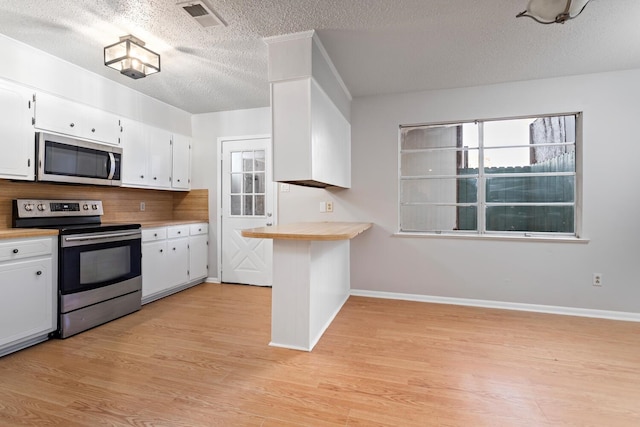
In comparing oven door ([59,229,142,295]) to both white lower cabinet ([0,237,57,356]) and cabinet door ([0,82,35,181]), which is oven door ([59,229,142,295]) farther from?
cabinet door ([0,82,35,181])

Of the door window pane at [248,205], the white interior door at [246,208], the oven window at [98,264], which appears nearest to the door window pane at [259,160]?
the white interior door at [246,208]

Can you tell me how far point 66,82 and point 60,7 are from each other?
101cm

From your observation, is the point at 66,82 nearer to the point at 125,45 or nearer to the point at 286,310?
the point at 125,45

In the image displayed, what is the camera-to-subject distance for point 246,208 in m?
4.28

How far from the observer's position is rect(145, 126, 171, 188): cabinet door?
378cm

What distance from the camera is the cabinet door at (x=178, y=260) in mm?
3725

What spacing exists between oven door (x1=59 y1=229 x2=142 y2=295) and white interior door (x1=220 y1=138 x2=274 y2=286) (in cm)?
129

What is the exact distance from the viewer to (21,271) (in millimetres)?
2289

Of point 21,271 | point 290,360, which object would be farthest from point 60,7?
point 290,360

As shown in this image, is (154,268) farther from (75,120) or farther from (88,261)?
(75,120)

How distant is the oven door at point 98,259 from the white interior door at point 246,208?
1286 millimetres

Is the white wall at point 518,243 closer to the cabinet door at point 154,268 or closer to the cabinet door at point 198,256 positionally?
the cabinet door at point 198,256

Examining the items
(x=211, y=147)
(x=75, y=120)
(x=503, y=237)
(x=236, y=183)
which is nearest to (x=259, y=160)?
(x=236, y=183)

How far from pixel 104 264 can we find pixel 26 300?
2.01ft
